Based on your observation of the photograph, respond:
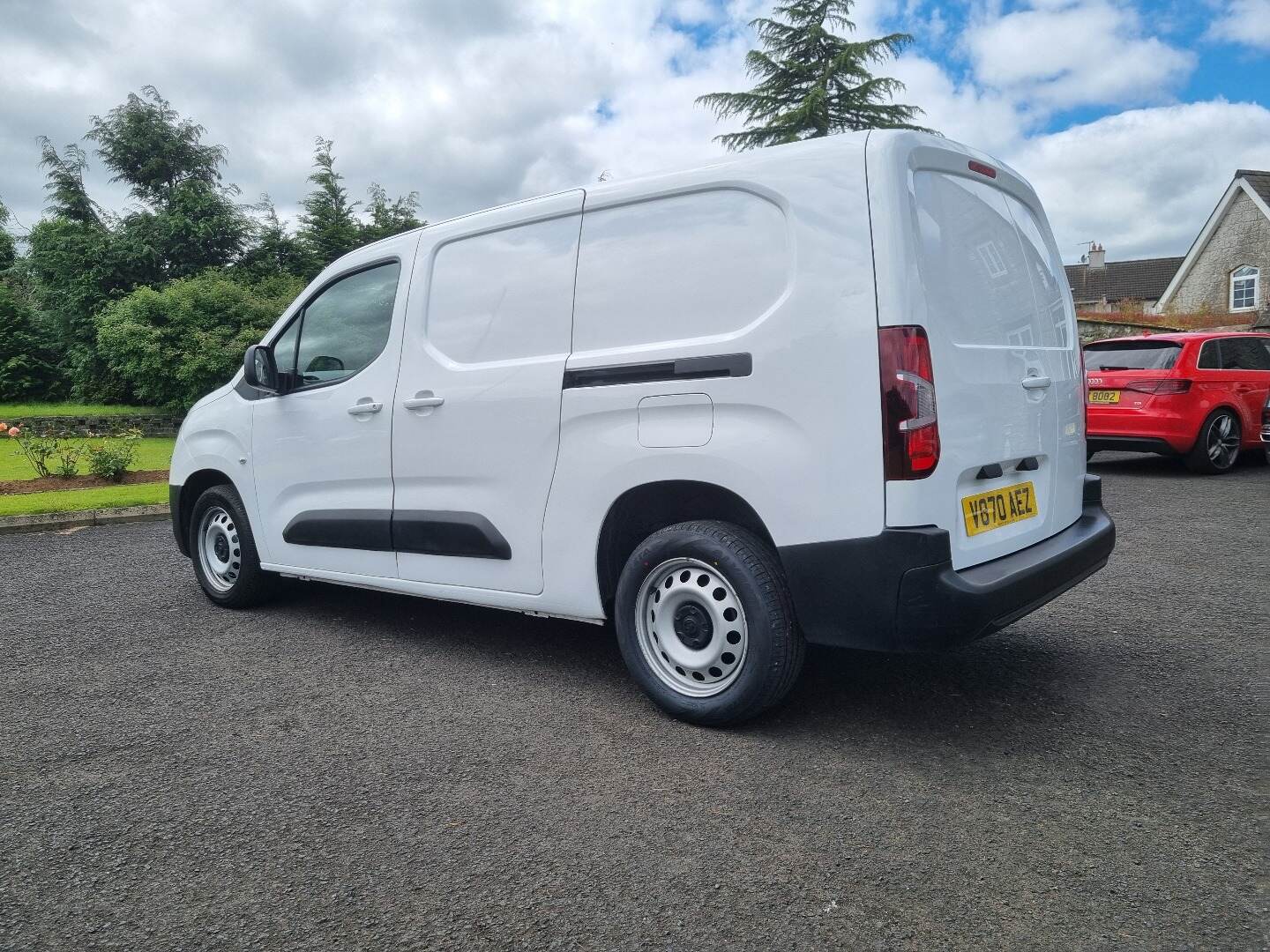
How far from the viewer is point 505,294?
3.91 metres

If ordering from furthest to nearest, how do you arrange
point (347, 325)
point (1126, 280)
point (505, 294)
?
point (1126, 280) < point (347, 325) < point (505, 294)

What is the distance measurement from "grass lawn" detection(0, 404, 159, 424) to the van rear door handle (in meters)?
22.6

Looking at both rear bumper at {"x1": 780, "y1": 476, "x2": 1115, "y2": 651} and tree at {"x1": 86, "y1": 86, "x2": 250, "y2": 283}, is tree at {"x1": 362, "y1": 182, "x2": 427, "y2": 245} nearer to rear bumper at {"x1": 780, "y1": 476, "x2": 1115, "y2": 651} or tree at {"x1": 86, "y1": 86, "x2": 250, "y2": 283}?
tree at {"x1": 86, "y1": 86, "x2": 250, "y2": 283}

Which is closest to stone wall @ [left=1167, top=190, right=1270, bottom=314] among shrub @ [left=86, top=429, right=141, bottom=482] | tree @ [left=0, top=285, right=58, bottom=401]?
shrub @ [left=86, top=429, right=141, bottom=482]

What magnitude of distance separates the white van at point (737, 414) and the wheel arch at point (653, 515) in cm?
1

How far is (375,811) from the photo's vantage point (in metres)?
2.75

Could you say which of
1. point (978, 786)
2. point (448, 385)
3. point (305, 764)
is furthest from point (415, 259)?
point (978, 786)

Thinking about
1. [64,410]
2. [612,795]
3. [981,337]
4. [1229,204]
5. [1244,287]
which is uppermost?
[1229,204]

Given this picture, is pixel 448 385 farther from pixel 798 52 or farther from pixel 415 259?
pixel 798 52

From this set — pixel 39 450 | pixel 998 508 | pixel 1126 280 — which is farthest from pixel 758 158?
pixel 1126 280

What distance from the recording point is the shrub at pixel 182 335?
24.2 m

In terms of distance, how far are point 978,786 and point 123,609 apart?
16.3 feet

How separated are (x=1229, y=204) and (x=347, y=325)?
41.8 metres

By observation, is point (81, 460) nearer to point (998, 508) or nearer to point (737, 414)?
point (737, 414)
